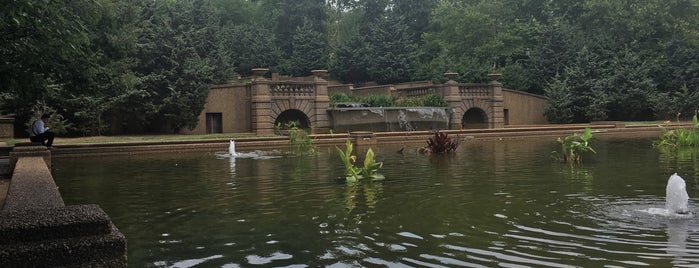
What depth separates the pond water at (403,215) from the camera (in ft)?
18.3

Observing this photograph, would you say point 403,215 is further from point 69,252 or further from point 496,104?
point 496,104

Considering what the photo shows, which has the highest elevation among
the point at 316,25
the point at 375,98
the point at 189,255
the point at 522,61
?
the point at 316,25

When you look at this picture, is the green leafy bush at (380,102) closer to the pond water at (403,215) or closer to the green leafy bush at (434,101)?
the green leafy bush at (434,101)

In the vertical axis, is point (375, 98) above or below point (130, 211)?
above

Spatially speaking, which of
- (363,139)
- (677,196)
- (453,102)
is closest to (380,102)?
(453,102)

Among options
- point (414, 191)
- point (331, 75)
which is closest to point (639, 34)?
point (331, 75)

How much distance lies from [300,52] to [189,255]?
144ft

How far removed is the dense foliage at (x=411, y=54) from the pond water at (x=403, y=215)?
9.16m

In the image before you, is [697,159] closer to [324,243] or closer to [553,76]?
[324,243]

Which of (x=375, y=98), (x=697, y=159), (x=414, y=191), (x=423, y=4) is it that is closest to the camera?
(x=414, y=191)

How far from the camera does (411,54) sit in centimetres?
4597

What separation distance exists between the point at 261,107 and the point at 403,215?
22.5 m

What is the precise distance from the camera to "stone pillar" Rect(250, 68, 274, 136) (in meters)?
29.4

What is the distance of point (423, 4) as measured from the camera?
5569cm
